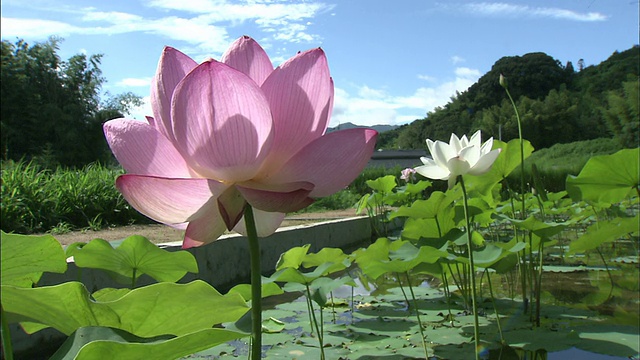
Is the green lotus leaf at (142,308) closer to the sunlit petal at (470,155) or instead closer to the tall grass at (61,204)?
the sunlit petal at (470,155)

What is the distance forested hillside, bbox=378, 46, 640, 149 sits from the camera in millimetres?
28031

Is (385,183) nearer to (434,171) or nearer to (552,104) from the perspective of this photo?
(434,171)

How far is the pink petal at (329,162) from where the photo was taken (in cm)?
32

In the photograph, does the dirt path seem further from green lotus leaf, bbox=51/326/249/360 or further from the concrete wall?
green lotus leaf, bbox=51/326/249/360

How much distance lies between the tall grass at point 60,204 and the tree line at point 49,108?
9.69 meters

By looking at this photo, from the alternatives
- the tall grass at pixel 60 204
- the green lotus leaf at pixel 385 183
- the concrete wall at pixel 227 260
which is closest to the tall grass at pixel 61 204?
the tall grass at pixel 60 204

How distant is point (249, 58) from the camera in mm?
373

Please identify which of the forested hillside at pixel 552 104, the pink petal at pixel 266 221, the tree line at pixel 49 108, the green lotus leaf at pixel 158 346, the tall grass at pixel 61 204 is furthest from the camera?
the forested hillside at pixel 552 104

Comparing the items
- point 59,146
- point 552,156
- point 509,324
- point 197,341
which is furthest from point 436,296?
point 552,156

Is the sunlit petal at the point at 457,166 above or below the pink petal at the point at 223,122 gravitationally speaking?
below

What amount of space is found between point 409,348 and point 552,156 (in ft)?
88.2

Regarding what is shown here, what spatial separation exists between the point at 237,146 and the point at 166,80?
81mm

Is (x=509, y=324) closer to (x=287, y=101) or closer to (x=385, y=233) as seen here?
(x=287, y=101)

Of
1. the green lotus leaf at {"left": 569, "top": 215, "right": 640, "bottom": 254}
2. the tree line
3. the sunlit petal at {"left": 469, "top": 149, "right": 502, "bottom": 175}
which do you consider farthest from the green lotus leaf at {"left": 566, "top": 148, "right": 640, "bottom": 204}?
the tree line
